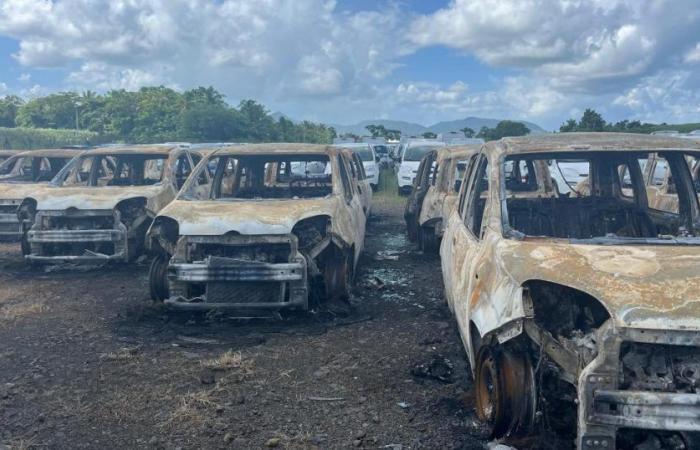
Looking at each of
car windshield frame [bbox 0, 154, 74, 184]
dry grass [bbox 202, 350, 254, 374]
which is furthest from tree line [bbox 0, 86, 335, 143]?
dry grass [bbox 202, 350, 254, 374]

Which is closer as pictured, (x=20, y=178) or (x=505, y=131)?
(x=20, y=178)

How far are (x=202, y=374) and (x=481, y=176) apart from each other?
2751 millimetres

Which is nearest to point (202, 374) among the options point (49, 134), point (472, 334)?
point (472, 334)

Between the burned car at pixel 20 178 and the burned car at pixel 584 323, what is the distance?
7.97 meters

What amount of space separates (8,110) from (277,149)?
56974mm

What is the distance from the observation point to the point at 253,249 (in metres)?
6.02

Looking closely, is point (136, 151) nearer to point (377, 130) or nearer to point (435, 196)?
point (435, 196)

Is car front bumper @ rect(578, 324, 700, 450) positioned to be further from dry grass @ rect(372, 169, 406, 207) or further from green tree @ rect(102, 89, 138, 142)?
green tree @ rect(102, 89, 138, 142)

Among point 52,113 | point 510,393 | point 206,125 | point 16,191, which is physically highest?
point 52,113

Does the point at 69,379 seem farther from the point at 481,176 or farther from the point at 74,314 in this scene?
the point at 481,176

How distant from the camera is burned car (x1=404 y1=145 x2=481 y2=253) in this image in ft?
28.2

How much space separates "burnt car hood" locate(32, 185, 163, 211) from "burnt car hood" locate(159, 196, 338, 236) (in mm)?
2080

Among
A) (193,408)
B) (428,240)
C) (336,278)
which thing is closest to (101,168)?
(428,240)

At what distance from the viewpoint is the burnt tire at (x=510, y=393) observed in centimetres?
322
